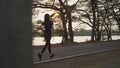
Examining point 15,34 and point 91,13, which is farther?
point 91,13

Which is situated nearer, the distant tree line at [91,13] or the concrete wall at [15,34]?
the concrete wall at [15,34]

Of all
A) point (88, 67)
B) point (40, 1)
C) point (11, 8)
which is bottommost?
point (88, 67)

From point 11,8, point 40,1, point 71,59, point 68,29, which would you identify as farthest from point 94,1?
point 11,8

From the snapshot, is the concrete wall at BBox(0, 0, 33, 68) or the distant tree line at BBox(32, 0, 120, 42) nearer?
the concrete wall at BBox(0, 0, 33, 68)

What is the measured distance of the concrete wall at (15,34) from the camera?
60.4 inches

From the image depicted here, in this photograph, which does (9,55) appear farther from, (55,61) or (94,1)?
(94,1)

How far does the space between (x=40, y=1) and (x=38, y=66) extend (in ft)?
53.4

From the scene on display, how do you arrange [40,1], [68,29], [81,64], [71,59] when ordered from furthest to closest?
[68,29] < [40,1] < [71,59] < [81,64]

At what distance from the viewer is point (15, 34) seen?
1.59 m

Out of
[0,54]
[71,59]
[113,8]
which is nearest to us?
[0,54]

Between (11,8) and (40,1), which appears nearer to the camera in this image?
(11,8)

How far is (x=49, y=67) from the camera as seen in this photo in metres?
10.2

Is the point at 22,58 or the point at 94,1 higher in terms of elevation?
the point at 94,1

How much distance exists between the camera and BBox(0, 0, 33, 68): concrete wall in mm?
1534
